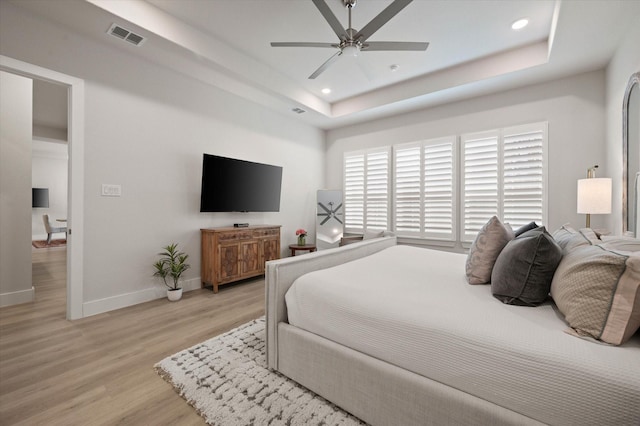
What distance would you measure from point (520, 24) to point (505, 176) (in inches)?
72.6

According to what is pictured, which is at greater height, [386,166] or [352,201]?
[386,166]

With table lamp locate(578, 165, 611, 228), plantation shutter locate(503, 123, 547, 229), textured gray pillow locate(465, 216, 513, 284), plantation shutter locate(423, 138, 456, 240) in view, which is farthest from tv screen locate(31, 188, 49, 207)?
table lamp locate(578, 165, 611, 228)

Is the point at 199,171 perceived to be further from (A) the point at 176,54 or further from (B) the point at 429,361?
(B) the point at 429,361

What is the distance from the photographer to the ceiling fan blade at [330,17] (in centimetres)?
202

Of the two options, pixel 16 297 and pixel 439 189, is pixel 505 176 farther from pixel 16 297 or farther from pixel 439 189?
pixel 16 297

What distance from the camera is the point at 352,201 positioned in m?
5.43

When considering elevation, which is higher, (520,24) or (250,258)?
(520,24)

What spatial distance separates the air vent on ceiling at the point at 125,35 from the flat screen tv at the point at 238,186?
1340mm

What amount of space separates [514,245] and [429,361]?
0.81m

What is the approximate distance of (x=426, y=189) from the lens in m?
4.46

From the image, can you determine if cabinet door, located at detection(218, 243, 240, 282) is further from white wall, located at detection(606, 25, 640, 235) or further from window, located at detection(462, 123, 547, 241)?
white wall, located at detection(606, 25, 640, 235)

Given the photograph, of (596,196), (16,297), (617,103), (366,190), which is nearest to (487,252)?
(596,196)

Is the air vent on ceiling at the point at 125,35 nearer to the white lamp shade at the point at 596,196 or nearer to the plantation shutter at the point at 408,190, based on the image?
the plantation shutter at the point at 408,190

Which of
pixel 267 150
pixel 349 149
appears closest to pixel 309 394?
pixel 267 150
